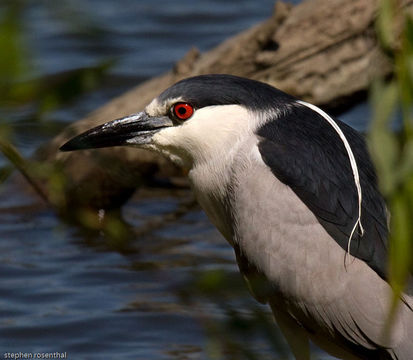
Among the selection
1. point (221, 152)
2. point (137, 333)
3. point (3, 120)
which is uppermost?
point (3, 120)

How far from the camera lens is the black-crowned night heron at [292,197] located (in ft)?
10.5

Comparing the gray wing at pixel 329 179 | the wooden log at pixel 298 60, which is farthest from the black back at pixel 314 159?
the wooden log at pixel 298 60

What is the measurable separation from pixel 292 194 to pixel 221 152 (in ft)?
1.31

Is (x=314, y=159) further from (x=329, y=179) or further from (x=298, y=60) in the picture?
(x=298, y=60)

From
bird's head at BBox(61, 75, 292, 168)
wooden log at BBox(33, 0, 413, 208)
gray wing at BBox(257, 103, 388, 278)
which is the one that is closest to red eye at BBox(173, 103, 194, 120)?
bird's head at BBox(61, 75, 292, 168)

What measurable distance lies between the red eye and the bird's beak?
0.19ft

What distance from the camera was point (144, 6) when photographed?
10.4 meters

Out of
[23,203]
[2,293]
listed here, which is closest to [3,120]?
[2,293]

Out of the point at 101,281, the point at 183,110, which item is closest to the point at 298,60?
the point at 101,281

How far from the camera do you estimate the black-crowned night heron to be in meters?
3.20

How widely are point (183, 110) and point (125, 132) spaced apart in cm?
27

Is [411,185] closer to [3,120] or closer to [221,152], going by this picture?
[3,120]

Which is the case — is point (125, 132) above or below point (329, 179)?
above

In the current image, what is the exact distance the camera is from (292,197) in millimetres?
3283
